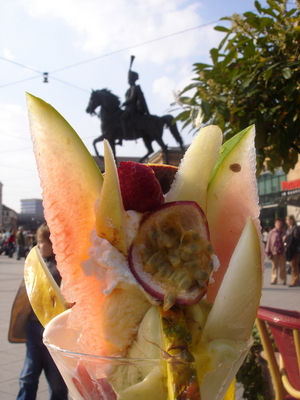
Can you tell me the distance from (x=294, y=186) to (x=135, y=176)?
884 inches

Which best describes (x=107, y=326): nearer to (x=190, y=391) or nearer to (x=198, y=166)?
(x=190, y=391)

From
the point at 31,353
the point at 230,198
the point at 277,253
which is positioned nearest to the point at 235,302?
the point at 230,198

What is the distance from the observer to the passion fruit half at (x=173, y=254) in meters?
0.65

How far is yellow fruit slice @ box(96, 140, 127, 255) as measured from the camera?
0.65 m

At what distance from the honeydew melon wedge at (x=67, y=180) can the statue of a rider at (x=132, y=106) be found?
7.43 metres

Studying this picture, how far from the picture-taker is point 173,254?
2.21 feet

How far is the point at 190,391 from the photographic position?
0.57 m

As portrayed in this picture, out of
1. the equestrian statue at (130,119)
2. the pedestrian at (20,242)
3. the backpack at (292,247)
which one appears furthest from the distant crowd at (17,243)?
the backpack at (292,247)

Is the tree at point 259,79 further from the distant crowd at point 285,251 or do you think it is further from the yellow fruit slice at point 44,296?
the distant crowd at point 285,251

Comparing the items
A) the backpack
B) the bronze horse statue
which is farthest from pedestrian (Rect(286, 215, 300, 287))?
the bronze horse statue

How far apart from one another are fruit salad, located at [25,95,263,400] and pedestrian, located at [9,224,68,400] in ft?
6.23

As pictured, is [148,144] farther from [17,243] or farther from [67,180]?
[17,243]

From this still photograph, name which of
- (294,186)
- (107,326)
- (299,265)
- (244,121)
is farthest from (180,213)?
(294,186)

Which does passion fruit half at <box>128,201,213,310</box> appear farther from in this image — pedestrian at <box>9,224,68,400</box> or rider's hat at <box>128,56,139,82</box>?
rider's hat at <box>128,56,139,82</box>
